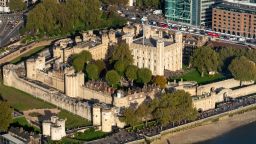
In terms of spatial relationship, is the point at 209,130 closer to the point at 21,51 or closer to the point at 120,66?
the point at 120,66

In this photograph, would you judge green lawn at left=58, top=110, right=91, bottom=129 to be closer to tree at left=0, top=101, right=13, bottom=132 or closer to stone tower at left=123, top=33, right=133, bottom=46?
tree at left=0, top=101, right=13, bottom=132

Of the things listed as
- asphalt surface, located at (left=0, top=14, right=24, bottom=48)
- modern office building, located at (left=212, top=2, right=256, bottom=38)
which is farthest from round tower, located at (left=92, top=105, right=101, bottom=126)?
modern office building, located at (left=212, top=2, right=256, bottom=38)

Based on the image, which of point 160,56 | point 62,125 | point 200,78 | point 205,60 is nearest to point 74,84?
point 62,125

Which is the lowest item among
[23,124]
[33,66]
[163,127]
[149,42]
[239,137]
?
[239,137]

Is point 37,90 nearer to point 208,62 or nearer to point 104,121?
point 104,121

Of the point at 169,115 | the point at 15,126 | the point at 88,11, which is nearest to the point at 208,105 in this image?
the point at 169,115

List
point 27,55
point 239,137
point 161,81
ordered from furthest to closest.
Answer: point 27,55
point 161,81
point 239,137

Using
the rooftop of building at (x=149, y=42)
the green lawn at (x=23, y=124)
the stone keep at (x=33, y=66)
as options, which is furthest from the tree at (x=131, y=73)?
the green lawn at (x=23, y=124)

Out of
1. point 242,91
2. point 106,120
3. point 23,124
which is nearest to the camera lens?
point 106,120
